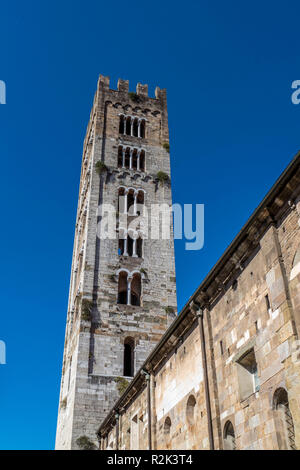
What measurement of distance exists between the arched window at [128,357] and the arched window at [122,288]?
3.46m

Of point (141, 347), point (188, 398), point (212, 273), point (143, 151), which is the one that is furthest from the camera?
point (143, 151)

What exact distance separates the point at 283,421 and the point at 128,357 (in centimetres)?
2386

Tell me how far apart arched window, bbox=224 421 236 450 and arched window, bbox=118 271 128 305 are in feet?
75.3

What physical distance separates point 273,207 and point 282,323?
283 centimetres

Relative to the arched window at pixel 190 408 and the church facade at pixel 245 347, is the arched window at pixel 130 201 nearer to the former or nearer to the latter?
the church facade at pixel 245 347

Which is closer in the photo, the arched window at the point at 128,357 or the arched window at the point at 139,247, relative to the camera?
the arched window at the point at 128,357

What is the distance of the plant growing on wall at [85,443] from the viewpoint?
28531 mm

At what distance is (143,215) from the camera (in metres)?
39.1

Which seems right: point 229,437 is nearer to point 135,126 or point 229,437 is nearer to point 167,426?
point 167,426

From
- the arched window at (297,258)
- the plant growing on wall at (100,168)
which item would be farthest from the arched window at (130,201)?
the arched window at (297,258)

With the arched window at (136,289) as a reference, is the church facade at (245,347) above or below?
below

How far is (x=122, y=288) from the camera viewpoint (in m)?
36.8
